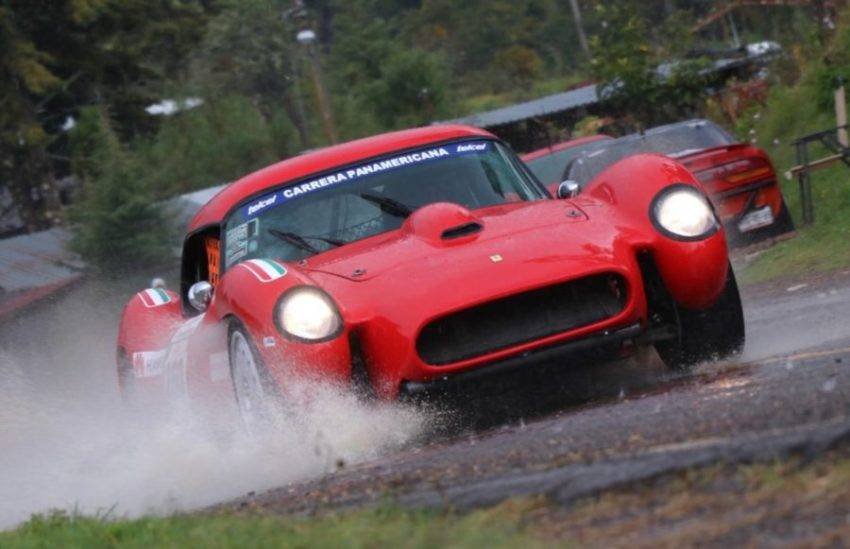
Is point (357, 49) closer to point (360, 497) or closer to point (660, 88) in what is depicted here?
point (660, 88)

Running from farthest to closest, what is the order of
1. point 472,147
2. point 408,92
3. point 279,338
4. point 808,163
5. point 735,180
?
1. point 408,92
2. point 808,163
3. point 735,180
4. point 472,147
5. point 279,338

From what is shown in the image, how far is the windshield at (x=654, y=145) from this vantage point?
16.9 m

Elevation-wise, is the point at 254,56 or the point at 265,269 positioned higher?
the point at 254,56

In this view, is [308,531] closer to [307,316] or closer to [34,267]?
[307,316]

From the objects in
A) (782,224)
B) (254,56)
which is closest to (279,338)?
(782,224)

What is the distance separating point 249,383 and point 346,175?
1559mm

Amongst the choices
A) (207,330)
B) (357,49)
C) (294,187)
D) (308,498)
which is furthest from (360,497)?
(357,49)

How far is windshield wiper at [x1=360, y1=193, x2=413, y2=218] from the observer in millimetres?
8305

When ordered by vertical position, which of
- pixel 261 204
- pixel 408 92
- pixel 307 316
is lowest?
pixel 307 316

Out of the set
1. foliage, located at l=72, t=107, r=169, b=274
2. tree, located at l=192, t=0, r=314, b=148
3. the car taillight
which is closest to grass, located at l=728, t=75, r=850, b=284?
the car taillight

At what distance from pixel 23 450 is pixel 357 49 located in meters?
→ 58.1

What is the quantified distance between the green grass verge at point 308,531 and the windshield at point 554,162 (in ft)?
42.0

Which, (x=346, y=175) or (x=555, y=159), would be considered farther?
(x=555, y=159)

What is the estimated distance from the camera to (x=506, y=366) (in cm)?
705
